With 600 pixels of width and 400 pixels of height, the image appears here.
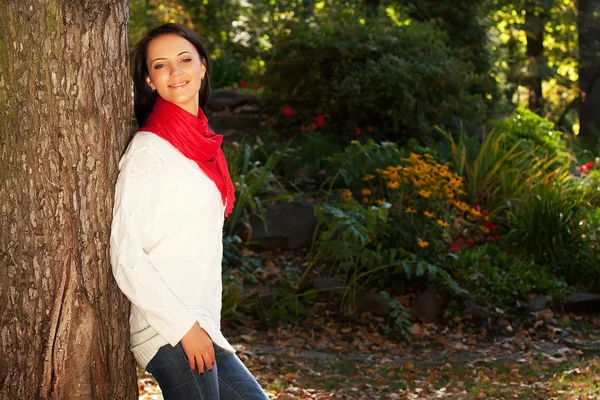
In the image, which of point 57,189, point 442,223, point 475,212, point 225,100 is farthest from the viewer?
point 225,100

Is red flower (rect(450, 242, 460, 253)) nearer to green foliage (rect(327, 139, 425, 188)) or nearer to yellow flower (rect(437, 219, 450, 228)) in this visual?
yellow flower (rect(437, 219, 450, 228))

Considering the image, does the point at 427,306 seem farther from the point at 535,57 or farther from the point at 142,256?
the point at 535,57

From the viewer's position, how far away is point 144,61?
10.5 ft

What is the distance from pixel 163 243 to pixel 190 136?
0.40 metres

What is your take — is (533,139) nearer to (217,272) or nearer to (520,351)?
(520,351)

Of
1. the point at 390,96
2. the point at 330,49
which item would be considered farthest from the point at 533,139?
the point at 330,49

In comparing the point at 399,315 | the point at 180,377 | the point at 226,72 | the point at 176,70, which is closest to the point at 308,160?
the point at 399,315

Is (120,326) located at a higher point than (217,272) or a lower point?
lower

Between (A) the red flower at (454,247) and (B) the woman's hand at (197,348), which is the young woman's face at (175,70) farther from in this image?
(A) the red flower at (454,247)

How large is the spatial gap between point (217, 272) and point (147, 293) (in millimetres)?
321

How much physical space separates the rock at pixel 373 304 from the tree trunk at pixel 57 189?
3763mm

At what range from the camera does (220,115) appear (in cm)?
988

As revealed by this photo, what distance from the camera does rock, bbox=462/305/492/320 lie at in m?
6.55

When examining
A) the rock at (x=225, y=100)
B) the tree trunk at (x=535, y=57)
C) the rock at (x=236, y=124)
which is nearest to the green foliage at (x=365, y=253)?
the rock at (x=236, y=124)
